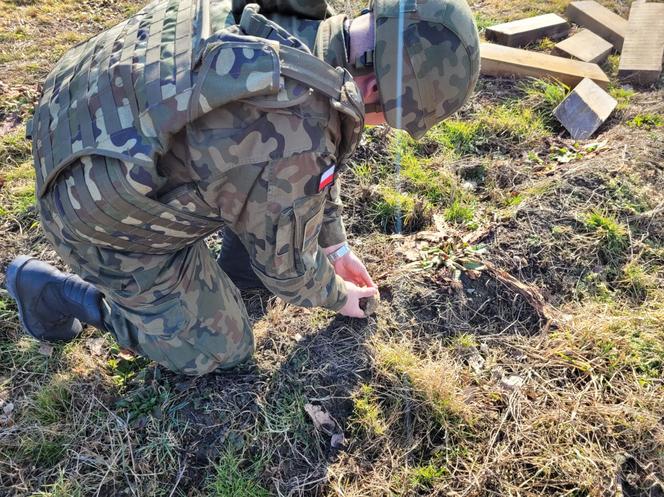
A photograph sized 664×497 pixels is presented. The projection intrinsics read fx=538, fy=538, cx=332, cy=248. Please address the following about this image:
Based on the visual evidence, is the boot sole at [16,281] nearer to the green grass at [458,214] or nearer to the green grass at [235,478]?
the green grass at [235,478]

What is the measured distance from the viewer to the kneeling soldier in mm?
1684

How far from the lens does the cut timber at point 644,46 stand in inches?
174

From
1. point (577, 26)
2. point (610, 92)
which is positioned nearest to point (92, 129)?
point (610, 92)

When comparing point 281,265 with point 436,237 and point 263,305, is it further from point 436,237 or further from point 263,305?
point 436,237

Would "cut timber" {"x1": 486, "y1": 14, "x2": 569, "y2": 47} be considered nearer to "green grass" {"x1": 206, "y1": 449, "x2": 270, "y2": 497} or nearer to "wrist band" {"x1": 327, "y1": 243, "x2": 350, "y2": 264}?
"wrist band" {"x1": 327, "y1": 243, "x2": 350, "y2": 264}

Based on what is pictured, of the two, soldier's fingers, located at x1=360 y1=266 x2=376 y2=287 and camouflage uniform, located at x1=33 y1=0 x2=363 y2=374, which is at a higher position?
camouflage uniform, located at x1=33 y1=0 x2=363 y2=374

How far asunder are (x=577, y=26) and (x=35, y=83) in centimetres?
499

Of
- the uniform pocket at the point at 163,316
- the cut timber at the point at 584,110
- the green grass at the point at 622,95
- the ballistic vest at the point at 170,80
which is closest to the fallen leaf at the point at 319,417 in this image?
the uniform pocket at the point at 163,316

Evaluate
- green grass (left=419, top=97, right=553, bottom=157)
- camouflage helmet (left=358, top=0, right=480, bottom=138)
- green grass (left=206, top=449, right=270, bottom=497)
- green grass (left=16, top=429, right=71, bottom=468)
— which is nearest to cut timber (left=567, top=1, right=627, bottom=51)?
green grass (left=419, top=97, right=553, bottom=157)

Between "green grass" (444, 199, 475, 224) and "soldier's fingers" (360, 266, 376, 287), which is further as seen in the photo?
"green grass" (444, 199, 475, 224)

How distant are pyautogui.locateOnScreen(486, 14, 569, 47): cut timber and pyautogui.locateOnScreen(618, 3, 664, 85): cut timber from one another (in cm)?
60

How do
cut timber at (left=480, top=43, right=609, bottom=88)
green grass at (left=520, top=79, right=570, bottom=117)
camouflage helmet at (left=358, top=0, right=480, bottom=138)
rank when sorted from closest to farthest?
camouflage helmet at (left=358, top=0, right=480, bottom=138), green grass at (left=520, top=79, right=570, bottom=117), cut timber at (left=480, top=43, right=609, bottom=88)

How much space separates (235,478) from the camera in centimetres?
226

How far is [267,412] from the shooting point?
96.8 inches
